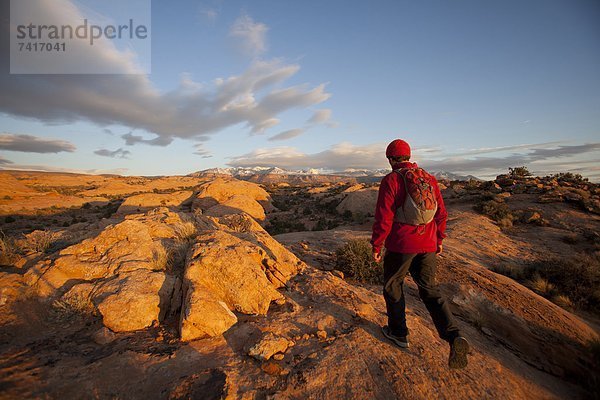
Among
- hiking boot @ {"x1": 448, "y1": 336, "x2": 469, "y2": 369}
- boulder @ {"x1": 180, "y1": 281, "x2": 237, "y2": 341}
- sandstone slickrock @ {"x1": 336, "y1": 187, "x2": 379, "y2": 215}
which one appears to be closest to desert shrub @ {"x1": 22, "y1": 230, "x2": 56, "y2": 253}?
boulder @ {"x1": 180, "y1": 281, "x2": 237, "y2": 341}

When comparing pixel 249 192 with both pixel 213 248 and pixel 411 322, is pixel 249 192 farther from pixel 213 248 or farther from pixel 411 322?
pixel 411 322

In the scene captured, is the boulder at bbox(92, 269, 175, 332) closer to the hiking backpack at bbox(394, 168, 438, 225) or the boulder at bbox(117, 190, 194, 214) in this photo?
the hiking backpack at bbox(394, 168, 438, 225)

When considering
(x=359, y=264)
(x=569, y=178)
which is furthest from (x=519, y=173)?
(x=359, y=264)

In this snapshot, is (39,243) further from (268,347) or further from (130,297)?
(268,347)

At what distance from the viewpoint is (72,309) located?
3.64m

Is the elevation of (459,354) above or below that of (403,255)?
below

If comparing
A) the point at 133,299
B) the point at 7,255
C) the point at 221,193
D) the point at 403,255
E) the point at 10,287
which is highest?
the point at 221,193

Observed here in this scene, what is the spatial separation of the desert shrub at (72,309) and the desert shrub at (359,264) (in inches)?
174

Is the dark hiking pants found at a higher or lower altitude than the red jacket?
lower

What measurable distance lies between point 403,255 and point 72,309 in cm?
458

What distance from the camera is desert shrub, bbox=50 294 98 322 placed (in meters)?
3.60

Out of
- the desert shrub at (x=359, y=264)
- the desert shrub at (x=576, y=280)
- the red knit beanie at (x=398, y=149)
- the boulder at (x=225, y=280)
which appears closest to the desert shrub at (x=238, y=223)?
the boulder at (x=225, y=280)

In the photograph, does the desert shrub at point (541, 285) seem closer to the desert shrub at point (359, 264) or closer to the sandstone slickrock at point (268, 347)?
the desert shrub at point (359, 264)

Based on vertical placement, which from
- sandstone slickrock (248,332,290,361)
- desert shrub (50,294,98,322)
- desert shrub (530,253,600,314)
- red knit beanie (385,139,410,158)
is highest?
red knit beanie (385,139,410,158)
